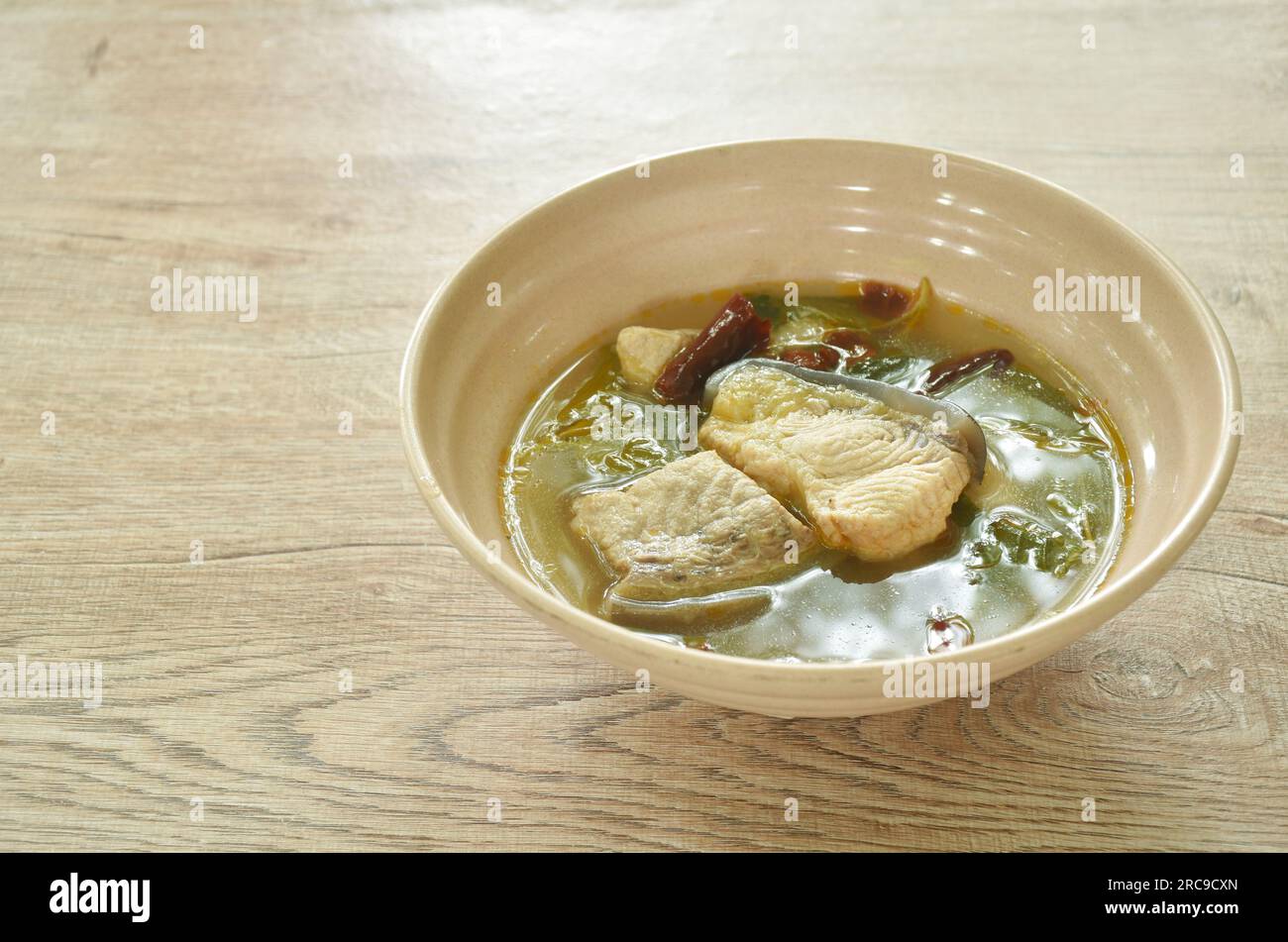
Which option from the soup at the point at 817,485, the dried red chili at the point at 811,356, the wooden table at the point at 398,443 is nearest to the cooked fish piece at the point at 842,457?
the soup at the point at 817,485

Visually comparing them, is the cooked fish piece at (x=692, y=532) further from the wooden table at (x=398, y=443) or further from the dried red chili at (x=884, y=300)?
the dried red chili at (x=884, y=300)

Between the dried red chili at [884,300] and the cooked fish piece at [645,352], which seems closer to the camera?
the cooked fish piece at [645,352]

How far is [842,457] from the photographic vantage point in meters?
1.93

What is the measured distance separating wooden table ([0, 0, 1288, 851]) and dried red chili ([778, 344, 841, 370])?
675 mm

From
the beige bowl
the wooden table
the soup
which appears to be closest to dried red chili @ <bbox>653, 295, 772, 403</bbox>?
the soup

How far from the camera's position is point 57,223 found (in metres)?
2.88

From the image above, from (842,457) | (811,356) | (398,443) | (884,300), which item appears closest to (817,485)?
(842,457)

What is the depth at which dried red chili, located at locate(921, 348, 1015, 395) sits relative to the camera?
212 centimetres

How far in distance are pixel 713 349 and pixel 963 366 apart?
45 centimetres

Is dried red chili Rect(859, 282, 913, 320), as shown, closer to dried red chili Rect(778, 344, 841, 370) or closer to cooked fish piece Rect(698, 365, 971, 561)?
dried red chili Rect(778, 344, 841, 370)

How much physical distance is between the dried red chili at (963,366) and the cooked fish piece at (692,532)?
A: 0.43m

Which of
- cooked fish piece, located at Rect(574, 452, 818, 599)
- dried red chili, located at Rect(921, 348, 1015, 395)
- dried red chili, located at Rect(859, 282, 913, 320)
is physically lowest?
cooked fish piece, located at Rect(574, 452, 818, 599)

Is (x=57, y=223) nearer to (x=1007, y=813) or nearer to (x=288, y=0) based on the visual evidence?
(x=288, y=0)

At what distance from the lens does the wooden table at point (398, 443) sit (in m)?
1.70
